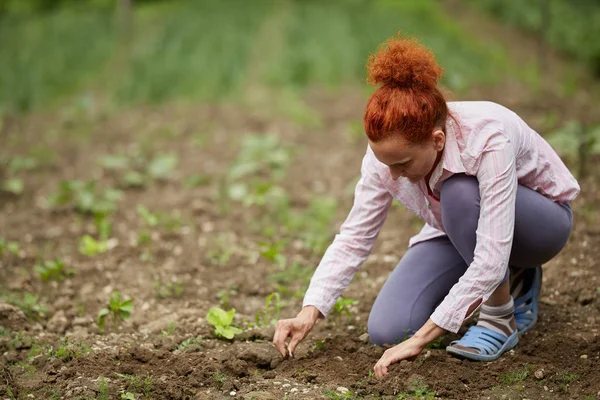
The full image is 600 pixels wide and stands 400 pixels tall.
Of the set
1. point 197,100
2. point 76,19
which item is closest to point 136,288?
point 197,100

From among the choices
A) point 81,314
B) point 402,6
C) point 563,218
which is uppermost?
point 402,6

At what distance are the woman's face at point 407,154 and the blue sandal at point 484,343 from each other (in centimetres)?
64

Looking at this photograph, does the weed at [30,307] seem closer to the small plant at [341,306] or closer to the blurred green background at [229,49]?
the small plant at [341,306]

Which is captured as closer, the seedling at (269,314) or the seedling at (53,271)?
the seedling at (269,314)

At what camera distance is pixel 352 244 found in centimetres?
248

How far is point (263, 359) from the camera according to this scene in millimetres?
2475

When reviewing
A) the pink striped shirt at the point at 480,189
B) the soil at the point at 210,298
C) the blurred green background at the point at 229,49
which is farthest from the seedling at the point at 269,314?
the blurred green background at the point at 229,49

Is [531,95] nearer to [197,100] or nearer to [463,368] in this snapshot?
[197,100]

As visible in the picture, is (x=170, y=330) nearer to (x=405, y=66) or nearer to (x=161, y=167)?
(x=405, y=66)

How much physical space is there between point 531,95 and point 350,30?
8.20ft

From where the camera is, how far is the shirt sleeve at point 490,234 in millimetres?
2170

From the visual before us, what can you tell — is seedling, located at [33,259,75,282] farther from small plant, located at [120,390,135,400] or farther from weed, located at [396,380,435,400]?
weed, located at [396,380,435,400]

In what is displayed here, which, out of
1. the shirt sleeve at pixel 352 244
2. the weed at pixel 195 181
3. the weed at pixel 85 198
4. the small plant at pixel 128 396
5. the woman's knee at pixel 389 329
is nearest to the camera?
the small plant at pixel 128 396

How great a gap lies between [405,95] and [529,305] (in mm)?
1071
